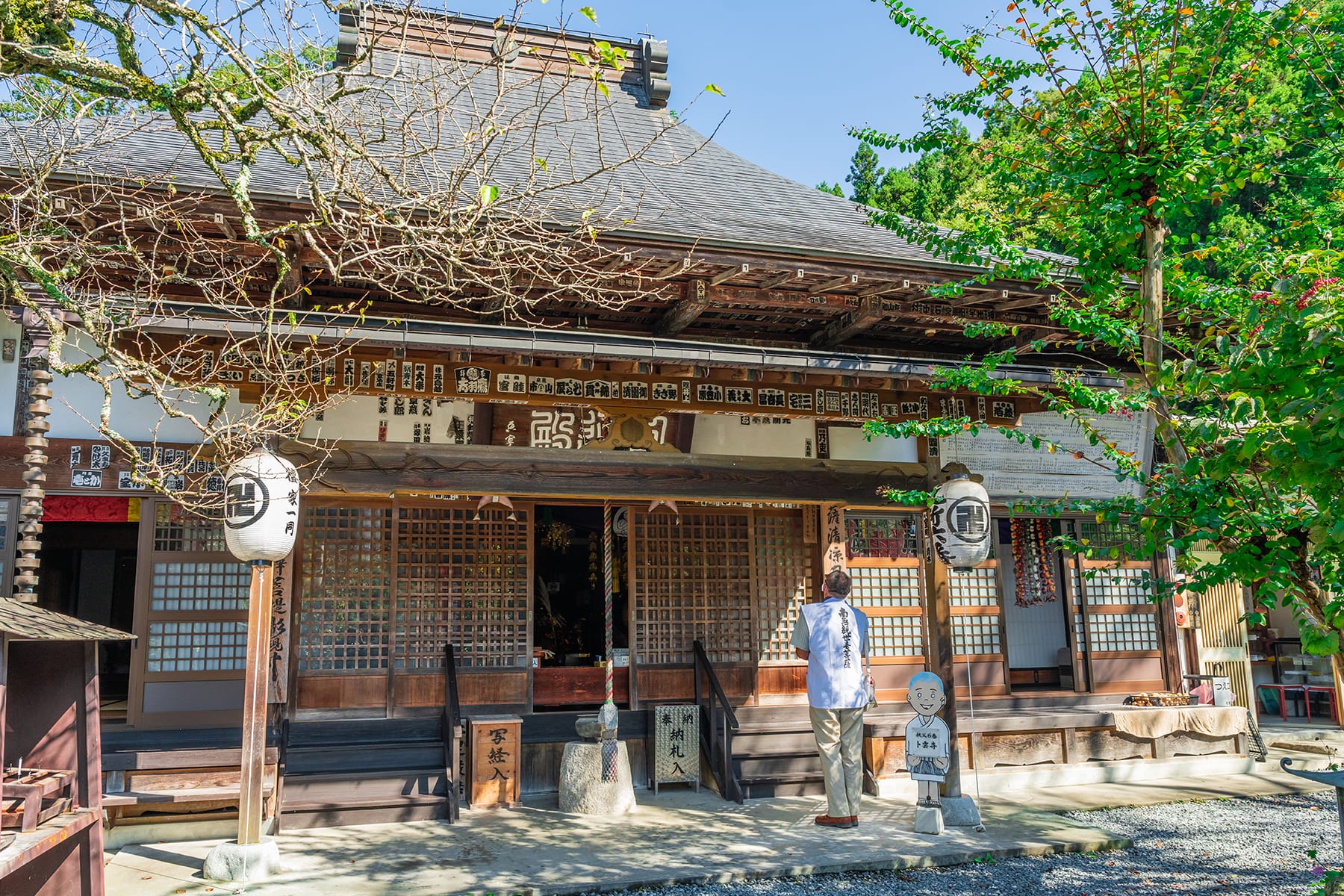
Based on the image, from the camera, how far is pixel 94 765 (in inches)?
183

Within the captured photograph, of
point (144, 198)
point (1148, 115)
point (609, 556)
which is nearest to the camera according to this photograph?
point (1148, 115)

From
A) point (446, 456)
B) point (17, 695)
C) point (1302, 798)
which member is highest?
point (446, 456)

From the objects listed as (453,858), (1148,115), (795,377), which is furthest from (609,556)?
(1148,115)

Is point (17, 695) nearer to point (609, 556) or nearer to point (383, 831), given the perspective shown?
point (383, 831)

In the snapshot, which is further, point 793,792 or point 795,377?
point 793,792

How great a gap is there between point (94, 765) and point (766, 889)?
12.2 feet

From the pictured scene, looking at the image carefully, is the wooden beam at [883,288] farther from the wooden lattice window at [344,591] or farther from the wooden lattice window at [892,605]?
the wooden lattice window at [344,591]

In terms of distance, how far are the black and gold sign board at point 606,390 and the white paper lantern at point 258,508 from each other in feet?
2.31

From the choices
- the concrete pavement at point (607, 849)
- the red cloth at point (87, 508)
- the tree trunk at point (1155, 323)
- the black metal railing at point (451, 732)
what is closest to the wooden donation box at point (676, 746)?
the concrete pavement at point (607, 849)

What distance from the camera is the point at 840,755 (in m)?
7.08

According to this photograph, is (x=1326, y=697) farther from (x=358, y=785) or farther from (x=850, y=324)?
(x=358, y=785)

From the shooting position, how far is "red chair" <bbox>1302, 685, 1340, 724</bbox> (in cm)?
1292

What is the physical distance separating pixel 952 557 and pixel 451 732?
4218 millimetres

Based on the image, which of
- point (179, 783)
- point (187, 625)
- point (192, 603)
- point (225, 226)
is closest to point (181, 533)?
point (192, 603)
